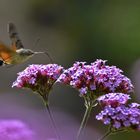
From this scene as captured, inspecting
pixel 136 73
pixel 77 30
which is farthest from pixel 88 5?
pixel 136 73

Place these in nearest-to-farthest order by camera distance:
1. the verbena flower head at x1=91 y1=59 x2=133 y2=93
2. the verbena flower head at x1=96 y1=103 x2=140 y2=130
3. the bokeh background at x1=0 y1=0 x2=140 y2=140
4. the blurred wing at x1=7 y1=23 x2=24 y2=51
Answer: the verbena flower head at x1=96 y1=103 x2=140 y2=130, the verbena flower head at x1=91 y1=59 x2=133 y2=93, the blurred wing at x1=7 y1=23 x2=24 y2=51, the bokeh background at x1=0 y1=0 x2=140 y2=140

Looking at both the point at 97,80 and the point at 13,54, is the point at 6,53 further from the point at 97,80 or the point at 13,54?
the point at 97,80

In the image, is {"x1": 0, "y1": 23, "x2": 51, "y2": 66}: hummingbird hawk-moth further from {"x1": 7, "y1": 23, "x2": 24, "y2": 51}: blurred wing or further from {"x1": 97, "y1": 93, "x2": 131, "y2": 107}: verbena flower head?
{"x1": 97, "y1": 93, "x2": 131, "y2": 107}: verbena flower head

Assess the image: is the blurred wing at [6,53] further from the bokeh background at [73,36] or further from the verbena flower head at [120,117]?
the bokeh background at [73,36]

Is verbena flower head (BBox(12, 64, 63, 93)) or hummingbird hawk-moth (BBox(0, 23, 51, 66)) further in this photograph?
hummingbird hawk-moth (BBox(0, 23, 51, 66))

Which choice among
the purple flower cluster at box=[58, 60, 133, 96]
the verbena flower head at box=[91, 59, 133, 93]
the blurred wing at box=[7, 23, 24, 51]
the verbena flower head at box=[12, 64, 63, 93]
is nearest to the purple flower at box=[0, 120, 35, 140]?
the verbena flower head at box=[12, 64, 63, 93]

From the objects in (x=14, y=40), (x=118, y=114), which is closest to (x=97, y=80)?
(x=118, y=114)

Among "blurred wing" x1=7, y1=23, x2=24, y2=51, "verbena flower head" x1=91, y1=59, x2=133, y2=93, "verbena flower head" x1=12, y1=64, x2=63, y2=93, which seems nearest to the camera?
"verbena flower head" x1=91, y1=59, x2=133, y2=93

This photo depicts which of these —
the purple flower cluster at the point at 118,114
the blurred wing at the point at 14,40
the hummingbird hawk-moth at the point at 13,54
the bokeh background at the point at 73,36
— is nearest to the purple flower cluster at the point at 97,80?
the purple flower cluster at the point at 118,114
